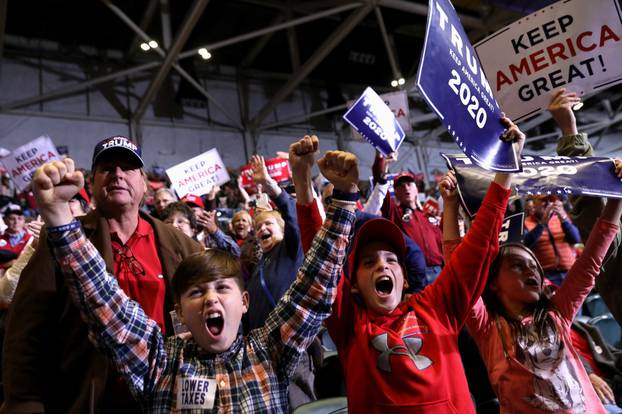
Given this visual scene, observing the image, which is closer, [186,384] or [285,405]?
[186,384]

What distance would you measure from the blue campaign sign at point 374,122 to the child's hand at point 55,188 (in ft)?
7.64

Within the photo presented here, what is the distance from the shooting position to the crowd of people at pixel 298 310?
143cm

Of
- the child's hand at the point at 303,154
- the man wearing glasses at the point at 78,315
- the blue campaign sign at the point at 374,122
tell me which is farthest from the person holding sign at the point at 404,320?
the blue campaign sign at the point at 374,122

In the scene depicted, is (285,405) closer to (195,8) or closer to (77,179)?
(77,179)

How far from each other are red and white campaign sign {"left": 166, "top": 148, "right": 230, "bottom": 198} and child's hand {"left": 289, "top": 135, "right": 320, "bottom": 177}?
4.00m

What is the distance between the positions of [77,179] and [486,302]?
1777mm

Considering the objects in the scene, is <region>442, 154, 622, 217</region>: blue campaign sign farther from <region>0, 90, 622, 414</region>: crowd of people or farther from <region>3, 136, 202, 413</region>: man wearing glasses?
<region>3, 136, 202, 413</region>: man wearing glasses

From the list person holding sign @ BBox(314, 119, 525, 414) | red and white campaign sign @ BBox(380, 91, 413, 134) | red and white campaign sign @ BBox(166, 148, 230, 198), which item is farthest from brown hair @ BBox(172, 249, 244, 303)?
red and white campaign sign @ BBox(380, 91, 413, 134)

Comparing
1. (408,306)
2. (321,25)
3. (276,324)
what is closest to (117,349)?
(276,324)

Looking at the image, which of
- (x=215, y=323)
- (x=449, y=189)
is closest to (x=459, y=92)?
(x=449, y=189)

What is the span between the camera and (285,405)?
1.54m

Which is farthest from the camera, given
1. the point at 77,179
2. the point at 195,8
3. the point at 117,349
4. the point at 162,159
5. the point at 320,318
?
the point at 162,159

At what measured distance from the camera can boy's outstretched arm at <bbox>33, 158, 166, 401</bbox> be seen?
1.24 meters

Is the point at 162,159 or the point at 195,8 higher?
the point at 195,8
